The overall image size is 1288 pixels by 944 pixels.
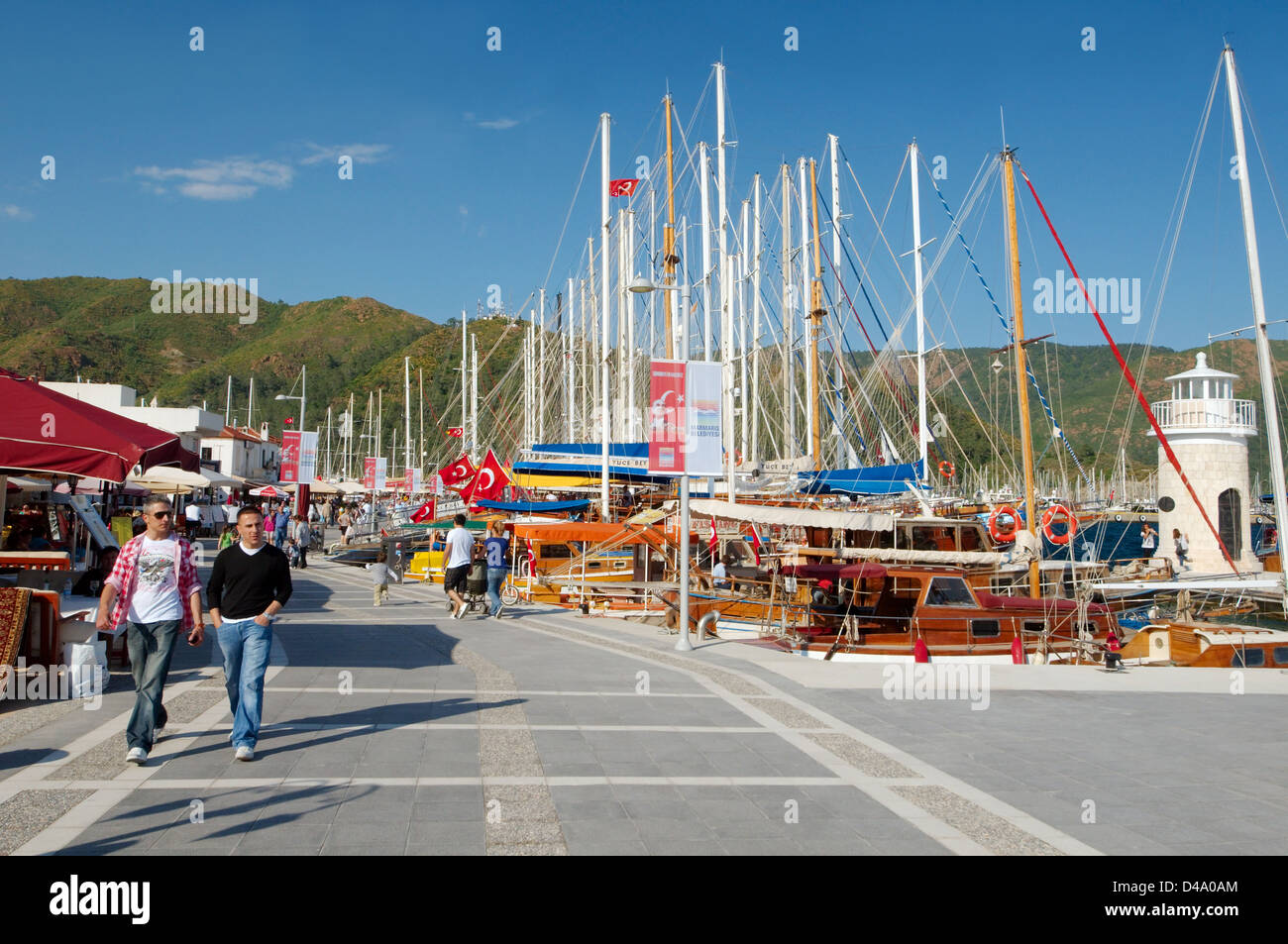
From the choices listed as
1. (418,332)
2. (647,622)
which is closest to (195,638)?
(647,622)

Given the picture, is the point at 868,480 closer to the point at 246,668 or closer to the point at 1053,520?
the point at 1053,520

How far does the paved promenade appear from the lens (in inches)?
218

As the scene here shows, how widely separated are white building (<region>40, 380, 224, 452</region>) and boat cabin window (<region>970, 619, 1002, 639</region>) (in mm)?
46378

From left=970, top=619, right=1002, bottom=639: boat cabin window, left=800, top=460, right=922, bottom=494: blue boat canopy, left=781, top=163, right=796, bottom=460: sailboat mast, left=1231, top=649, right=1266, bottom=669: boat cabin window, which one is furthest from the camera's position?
left=781, top=163, right=796, bottom=460: sailboat mast

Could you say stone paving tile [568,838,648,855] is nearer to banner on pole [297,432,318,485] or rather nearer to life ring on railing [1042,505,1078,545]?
life ring on railing [1042,505,1078,545]

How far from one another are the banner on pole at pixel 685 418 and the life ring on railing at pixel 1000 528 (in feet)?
41.6

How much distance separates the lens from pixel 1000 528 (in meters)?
26.1

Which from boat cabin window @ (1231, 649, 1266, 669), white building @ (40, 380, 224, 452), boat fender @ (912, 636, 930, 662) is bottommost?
boat cabin window @ (1231, 649, 1266, 669)

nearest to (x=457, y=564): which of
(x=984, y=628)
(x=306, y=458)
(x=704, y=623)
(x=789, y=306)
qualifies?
(x=704, y=623)

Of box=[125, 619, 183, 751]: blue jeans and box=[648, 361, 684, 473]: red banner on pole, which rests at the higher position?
box=[648, 361, 684, 473]: red banner on pole

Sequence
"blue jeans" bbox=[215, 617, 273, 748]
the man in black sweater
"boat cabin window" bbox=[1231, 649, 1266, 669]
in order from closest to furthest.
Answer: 1. "blue jeans" bbox=[215, 617, 273, 748]
2. the man in black sweater
3. "boat cabin window" bbox=[1231, 649, 1266, 669]

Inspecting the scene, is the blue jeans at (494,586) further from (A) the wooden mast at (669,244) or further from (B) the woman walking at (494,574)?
(A) the wooden mast at (669,244)

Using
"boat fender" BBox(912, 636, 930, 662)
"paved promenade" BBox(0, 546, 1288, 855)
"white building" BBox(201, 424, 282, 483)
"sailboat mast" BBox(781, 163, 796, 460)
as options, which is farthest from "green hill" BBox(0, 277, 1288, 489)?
"paved promenade" BBox(0, 546, 1288, 855)
